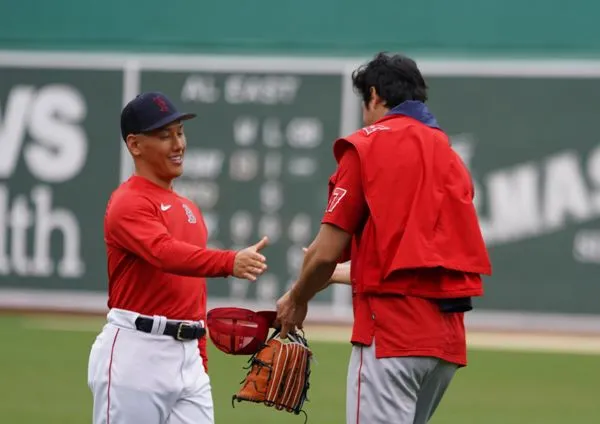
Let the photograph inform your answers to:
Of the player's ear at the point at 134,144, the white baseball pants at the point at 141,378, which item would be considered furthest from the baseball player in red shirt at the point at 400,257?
the player's ear at the point at 134,144

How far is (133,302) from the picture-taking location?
5484 mm

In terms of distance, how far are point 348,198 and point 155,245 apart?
873 mm

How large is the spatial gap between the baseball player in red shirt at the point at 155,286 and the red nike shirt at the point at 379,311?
1.73 ft

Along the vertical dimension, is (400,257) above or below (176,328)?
above

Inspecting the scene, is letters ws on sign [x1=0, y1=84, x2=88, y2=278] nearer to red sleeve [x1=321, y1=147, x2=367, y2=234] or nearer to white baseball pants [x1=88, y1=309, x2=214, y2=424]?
white baseball pants [x1=88, y1=309, x2=214, y2=424]

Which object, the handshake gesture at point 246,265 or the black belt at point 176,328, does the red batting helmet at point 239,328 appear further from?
the handshake gesture at point 246,265

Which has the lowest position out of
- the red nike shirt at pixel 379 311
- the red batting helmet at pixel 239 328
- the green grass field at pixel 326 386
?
the green grass field at pixel 326 386

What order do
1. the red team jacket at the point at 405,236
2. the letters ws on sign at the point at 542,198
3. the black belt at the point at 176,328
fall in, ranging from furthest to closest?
the letters ws on sign at the point at 542,198 < the black belt at the point at 176,328 < the red team jacket at the point at 405,236

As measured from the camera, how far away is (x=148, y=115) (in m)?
5.65

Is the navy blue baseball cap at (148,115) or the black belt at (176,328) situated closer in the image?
the black belt at (176,328)

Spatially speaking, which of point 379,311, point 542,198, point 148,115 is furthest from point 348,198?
point 542,198

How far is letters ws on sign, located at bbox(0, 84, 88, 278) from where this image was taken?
47.5 feet

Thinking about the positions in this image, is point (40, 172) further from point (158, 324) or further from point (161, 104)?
point (158, 324)

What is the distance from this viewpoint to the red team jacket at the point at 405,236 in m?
4.94
